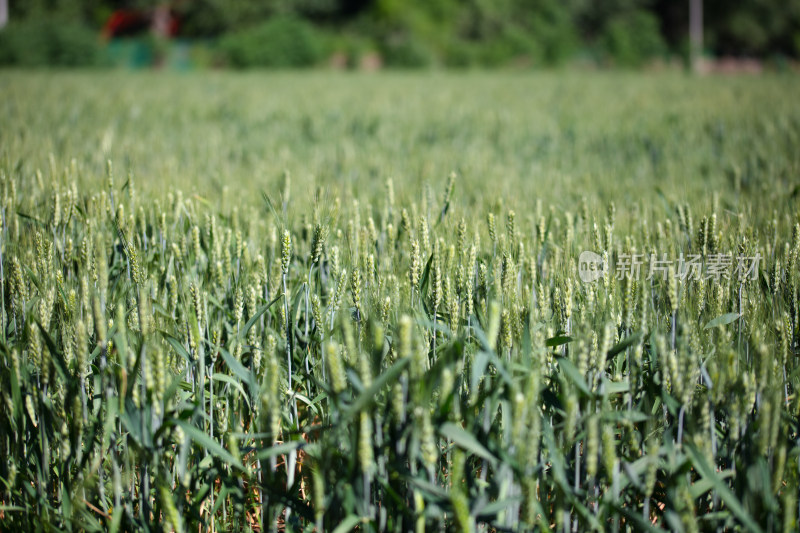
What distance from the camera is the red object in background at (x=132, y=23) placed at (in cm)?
3781

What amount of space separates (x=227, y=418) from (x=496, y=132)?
184 inches

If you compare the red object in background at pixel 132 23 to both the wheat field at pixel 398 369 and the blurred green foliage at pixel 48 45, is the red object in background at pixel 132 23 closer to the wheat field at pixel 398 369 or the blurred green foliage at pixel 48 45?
the blurred green foliage at pixel 48 45

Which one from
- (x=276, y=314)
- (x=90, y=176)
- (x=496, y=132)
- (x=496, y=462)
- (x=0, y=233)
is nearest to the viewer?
(x=496, y=462)

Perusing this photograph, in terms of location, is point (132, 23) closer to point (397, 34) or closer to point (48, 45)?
point (397, 34)

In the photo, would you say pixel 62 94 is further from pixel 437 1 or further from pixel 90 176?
pixel 437 1

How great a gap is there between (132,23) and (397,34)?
19364mm

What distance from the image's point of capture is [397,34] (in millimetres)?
31828

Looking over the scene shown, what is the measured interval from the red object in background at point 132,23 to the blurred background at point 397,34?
65mm

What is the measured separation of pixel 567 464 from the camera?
1165 mm

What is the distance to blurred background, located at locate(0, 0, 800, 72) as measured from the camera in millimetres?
24234

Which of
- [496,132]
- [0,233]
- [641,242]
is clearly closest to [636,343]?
[641,242]

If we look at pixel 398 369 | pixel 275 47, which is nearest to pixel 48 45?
pixel 275 47

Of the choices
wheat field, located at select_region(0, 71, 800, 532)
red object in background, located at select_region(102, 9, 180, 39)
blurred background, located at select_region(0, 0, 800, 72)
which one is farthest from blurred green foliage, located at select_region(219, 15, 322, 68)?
wheat field, located at select_region(0, 71, 800, 532)

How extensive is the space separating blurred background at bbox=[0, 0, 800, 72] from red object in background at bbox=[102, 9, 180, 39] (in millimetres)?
65
